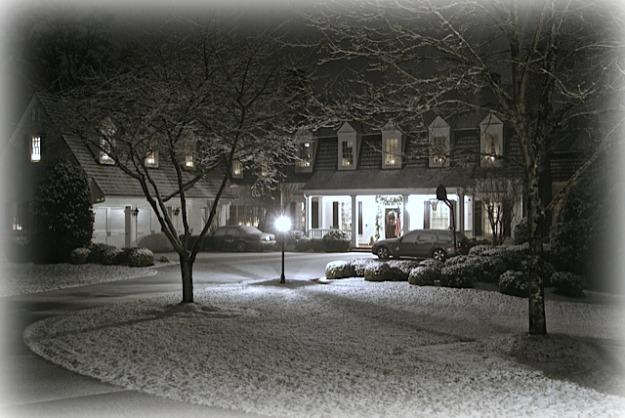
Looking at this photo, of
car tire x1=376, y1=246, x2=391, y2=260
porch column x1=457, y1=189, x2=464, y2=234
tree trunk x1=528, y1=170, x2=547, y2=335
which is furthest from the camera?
porch column x1=457, y1=189, x2=464, y2=234

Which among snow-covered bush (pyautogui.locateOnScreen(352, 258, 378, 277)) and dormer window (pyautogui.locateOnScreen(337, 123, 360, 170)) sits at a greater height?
dormer window (pyautogui.locateOnScreen(337, 123, 360, 170))

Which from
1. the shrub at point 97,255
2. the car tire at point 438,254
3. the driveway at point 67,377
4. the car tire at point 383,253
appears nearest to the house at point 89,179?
the shrub at point 97,255

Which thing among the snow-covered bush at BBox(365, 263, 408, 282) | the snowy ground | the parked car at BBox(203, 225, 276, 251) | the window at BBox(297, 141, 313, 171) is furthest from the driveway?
the window at BBox(297, 141, 313, 171)

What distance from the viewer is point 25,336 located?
10.7m

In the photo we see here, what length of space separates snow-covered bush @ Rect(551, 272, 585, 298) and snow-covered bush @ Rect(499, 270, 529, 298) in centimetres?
85

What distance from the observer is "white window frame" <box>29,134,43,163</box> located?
29.9 meters

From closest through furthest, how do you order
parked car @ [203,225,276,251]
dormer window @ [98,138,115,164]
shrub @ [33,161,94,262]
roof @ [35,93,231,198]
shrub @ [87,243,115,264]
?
dormer window @ [98,138,115,164], shrub @ [87,243,115,264], shrub @ [33,161,94,262], roof @ [35,93,231,198], parked car @ [203,225,276,251]

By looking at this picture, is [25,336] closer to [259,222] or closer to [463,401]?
[463,401]

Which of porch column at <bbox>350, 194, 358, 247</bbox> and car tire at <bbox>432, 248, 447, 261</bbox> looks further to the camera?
porch column at <bbox>350, 194, 358, 247</bbox>

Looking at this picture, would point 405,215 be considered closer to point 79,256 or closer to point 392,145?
point 392,145

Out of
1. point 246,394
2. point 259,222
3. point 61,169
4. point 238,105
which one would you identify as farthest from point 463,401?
point 259,222

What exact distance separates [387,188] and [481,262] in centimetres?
1597

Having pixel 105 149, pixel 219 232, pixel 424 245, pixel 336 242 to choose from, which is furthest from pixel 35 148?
pixel 424 245

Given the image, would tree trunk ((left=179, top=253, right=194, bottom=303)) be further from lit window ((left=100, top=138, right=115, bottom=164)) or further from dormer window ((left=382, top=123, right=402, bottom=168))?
dormer window ((left=382, top=123, right=402, bottom=168))
